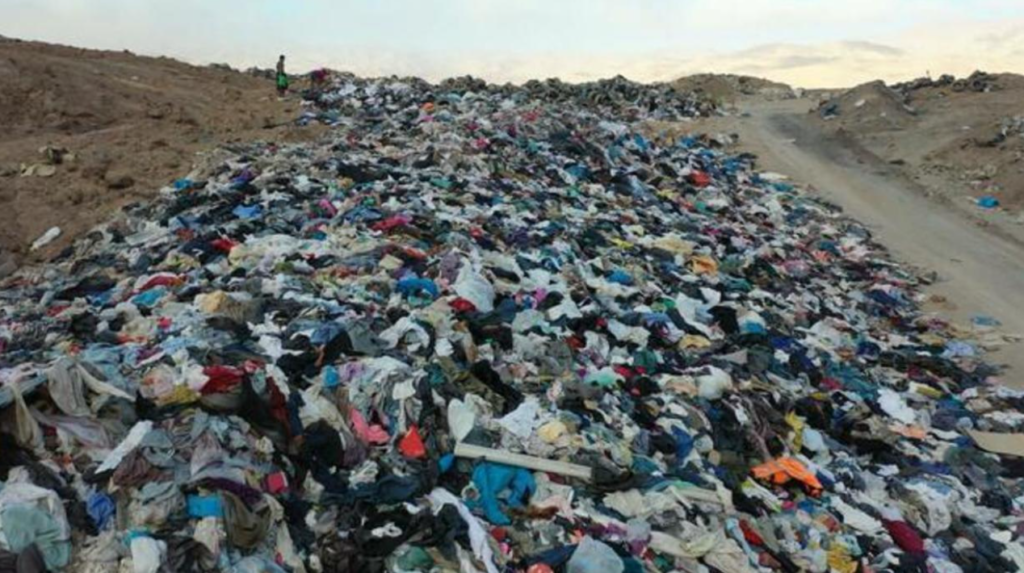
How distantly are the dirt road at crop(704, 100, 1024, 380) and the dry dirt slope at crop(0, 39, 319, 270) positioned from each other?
11.7 meters

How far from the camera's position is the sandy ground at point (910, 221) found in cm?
1127

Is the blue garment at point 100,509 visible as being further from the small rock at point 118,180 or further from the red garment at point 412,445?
the small rock at point 118,180

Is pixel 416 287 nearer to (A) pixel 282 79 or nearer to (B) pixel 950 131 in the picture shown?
(A) pixel 282 79

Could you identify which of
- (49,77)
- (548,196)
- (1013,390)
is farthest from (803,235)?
(49,77)

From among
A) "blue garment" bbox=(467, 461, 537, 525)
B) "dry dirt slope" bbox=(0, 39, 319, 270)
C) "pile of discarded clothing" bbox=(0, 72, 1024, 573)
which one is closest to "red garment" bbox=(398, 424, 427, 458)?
"pile of discarded clothing" bbox=(0, 72, 1024, 573)

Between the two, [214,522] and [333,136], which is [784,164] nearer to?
[333,136]

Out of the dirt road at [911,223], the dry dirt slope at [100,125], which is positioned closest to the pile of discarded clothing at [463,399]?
the dirt road at [911,223]

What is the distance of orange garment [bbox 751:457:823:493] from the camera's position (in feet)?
19.8

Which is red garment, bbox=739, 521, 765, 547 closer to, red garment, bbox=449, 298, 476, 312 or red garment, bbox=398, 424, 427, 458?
red garment, bbox=398, 424, 427, 458

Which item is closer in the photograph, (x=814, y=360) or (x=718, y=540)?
(x=718, y=540)

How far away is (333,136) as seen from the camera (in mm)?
16016

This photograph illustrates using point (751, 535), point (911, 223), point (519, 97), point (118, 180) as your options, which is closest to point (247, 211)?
point (118, 180)

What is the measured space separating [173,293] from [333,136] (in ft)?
29.8

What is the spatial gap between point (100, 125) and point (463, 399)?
45.4 feet
